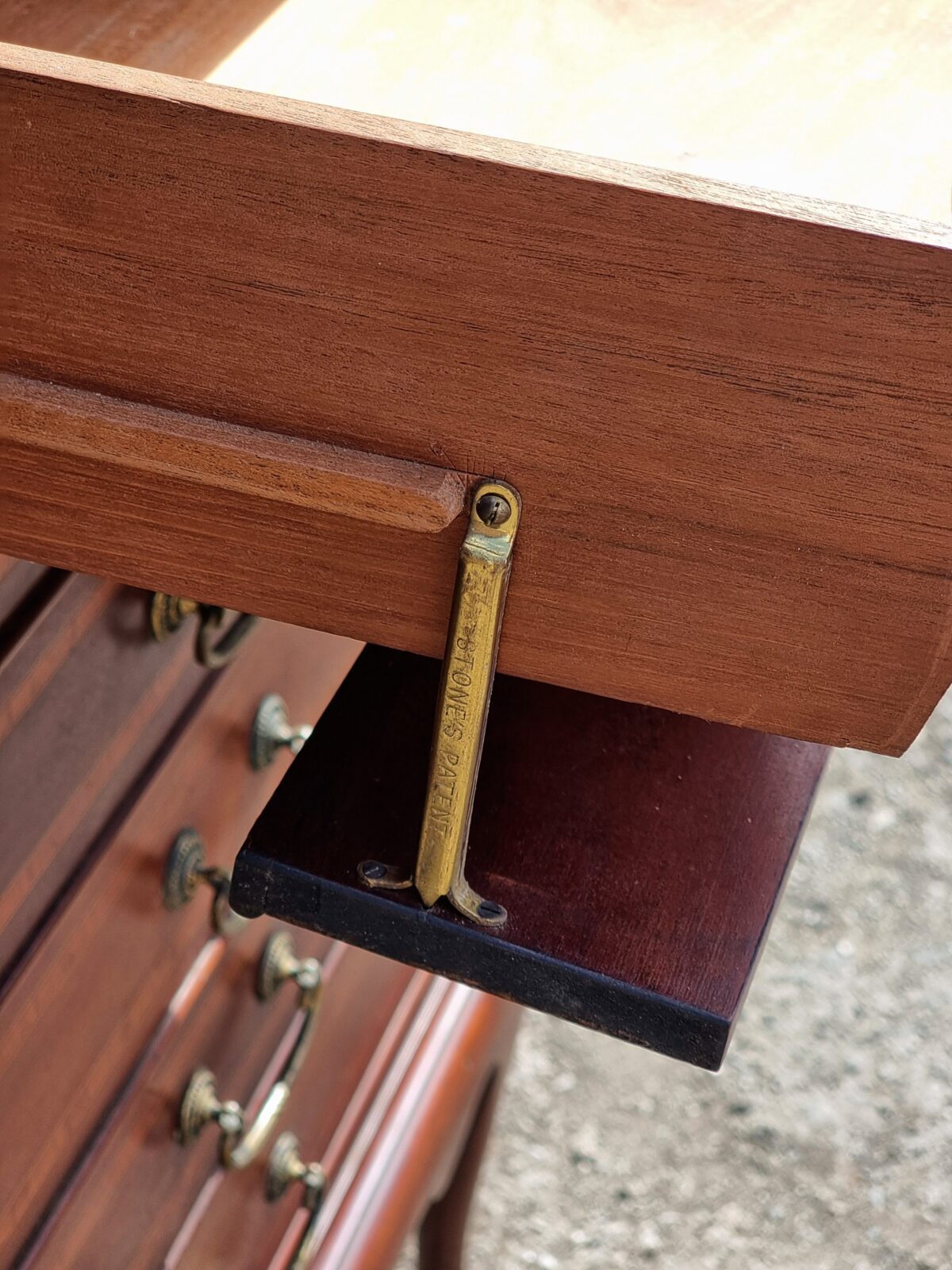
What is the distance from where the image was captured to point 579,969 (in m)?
0.40

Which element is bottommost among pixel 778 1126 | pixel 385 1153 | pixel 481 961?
pixel 481 961

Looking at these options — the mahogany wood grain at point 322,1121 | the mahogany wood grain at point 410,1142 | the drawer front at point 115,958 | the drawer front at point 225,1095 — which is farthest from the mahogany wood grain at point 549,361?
the mahogany wood grain at point 410,1142

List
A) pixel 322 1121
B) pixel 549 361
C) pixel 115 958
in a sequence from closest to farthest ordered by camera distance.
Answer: pixel 549 361
pixel 115 958
pixel 322 1121

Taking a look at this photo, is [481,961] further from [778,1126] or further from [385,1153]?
[778,1126]

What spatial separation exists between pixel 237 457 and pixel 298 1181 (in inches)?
22.7

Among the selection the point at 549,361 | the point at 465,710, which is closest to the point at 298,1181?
the point at 465,710

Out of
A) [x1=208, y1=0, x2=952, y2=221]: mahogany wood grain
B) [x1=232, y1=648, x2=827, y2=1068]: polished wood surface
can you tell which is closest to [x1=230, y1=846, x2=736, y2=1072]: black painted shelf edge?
[x1=232, y1=648, x2=827, y2=1068]: polished wood surface

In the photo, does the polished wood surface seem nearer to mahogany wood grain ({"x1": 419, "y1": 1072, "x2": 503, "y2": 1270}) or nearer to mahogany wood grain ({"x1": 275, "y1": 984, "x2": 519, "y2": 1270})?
mahogany wood grain ({"x1": 275, "y1": 984, "x2": 519, "y2": 1270})

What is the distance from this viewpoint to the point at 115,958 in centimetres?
56

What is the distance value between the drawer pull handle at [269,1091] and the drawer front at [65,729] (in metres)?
0.19

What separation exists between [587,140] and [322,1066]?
60 centimetres

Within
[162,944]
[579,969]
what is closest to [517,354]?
[579,969]

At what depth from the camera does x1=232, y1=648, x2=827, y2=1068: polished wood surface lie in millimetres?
406

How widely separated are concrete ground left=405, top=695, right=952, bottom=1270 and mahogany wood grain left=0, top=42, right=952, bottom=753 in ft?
3.35
